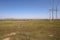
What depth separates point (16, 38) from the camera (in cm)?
1224

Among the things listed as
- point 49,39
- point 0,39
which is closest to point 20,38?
point 0,39

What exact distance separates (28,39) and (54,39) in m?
2.77

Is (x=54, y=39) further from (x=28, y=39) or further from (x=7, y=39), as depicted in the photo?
(x=7, y=39)

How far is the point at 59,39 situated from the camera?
12469 millimetres

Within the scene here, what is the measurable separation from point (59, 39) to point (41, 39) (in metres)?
1.94

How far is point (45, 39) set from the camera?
40.7 ft

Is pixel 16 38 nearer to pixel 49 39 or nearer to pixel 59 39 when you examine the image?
pixel 49 39

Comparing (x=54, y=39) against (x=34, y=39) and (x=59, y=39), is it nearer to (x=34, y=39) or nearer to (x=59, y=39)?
(x=59, y=39)

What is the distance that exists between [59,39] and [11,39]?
5087 mm

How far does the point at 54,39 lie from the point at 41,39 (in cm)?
139

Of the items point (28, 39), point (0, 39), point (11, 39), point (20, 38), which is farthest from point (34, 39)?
point (0, 39)

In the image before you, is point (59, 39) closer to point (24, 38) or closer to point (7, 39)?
point (24, 38)

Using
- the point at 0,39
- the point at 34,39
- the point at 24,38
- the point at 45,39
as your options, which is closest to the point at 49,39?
the point at 45,39

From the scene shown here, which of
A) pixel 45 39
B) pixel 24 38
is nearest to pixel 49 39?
pixel 45 39
